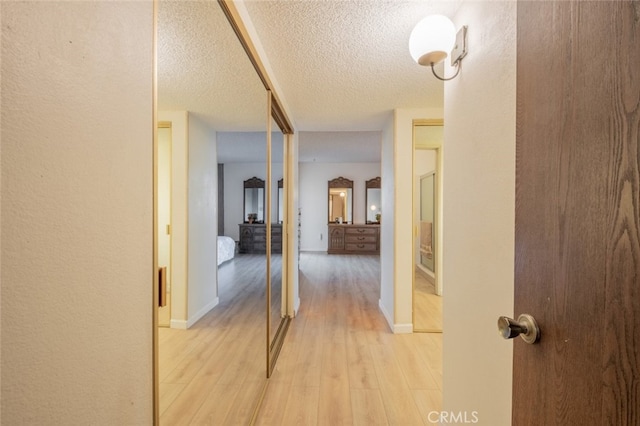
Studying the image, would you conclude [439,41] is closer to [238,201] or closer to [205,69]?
[205,69]

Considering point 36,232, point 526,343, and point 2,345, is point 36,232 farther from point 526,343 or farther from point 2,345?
point 526,343

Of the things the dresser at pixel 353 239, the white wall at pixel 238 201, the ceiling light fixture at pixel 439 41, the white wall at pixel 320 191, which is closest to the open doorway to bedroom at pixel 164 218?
the ceiling light fixture at pixel 439 41

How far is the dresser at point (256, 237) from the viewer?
10.0ft

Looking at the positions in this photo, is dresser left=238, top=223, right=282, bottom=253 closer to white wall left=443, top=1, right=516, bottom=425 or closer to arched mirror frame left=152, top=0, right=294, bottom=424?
arched mirror frame left=152, top=0, right=294, bottom=424

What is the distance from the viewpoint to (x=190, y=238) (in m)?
0.97

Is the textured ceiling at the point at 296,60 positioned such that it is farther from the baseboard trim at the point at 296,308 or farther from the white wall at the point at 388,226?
the baseboard trim at the point at 296,308

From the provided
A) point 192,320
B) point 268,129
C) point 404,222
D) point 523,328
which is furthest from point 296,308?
point 523,328

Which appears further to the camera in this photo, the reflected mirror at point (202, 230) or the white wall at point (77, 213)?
the reflected mirror at point (202, 230)

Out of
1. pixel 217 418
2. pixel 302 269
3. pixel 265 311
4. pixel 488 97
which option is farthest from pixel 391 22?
pixel 302 269

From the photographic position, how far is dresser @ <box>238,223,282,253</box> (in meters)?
3.06

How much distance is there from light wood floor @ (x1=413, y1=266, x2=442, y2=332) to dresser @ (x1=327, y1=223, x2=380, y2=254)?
2.25 m

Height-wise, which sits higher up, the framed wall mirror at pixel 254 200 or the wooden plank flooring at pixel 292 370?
the framed wall mirror at pixel 254 200

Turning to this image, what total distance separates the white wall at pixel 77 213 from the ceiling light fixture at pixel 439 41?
1.15 metres

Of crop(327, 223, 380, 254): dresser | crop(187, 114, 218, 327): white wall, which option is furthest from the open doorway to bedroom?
crop(327, 223, 380, 254): dresser
